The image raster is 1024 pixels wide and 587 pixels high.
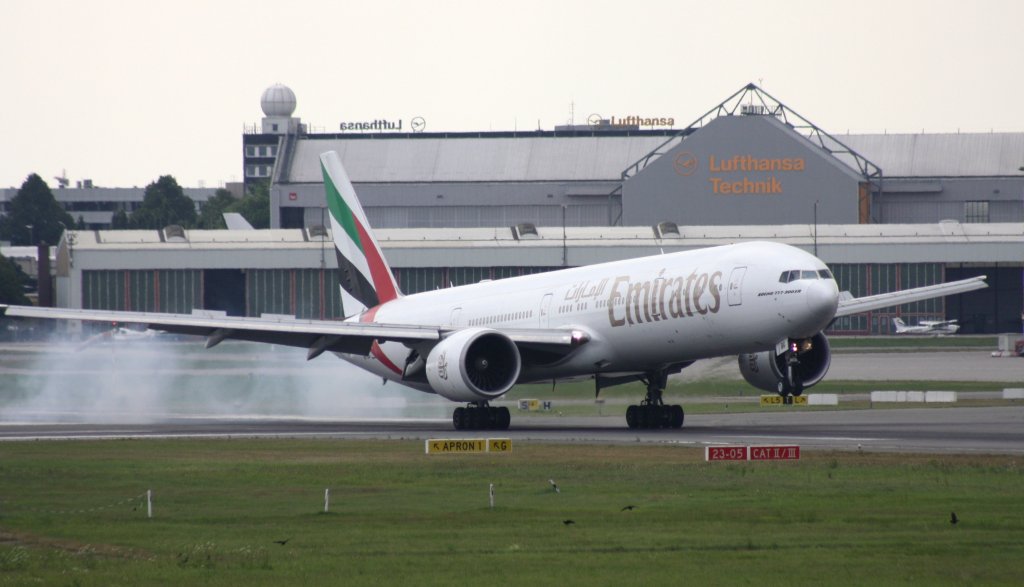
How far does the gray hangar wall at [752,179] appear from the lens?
12281 cm

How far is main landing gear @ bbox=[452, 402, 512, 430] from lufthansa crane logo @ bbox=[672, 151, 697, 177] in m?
82.2

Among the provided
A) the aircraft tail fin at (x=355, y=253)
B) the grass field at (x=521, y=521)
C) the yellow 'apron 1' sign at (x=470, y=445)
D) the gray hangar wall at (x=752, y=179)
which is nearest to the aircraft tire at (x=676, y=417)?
the yellow 'apron 1' sign at (x=470, y=445)

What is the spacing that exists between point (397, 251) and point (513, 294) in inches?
2314

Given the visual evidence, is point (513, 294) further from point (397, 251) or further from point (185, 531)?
point (397, 251)

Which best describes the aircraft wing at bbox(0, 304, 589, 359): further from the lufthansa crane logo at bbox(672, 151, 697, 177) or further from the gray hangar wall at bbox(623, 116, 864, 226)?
the lufthansa crane logo at bbox(672, 151, 697, 177)

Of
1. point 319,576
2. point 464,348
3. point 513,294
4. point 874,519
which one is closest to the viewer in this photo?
point 319,576

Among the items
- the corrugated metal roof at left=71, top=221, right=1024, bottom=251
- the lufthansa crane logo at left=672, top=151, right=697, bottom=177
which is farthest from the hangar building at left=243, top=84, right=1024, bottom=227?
the corrugated metal roof at left=71, top=221, right=1024, bottom=251

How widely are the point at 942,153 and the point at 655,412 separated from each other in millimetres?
100732

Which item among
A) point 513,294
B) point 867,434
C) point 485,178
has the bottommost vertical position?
point 867,434

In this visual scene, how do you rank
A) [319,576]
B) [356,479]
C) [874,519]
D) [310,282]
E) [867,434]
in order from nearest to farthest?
[319,576]
[874,519]
[356,479]
[867,434]
[310,282]

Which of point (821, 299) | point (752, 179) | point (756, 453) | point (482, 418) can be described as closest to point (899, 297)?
point (821, 299)

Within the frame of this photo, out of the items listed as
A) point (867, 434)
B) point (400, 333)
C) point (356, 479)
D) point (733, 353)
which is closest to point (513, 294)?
point (400, 333)

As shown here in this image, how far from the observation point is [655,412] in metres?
43.7

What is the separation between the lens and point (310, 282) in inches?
4198
